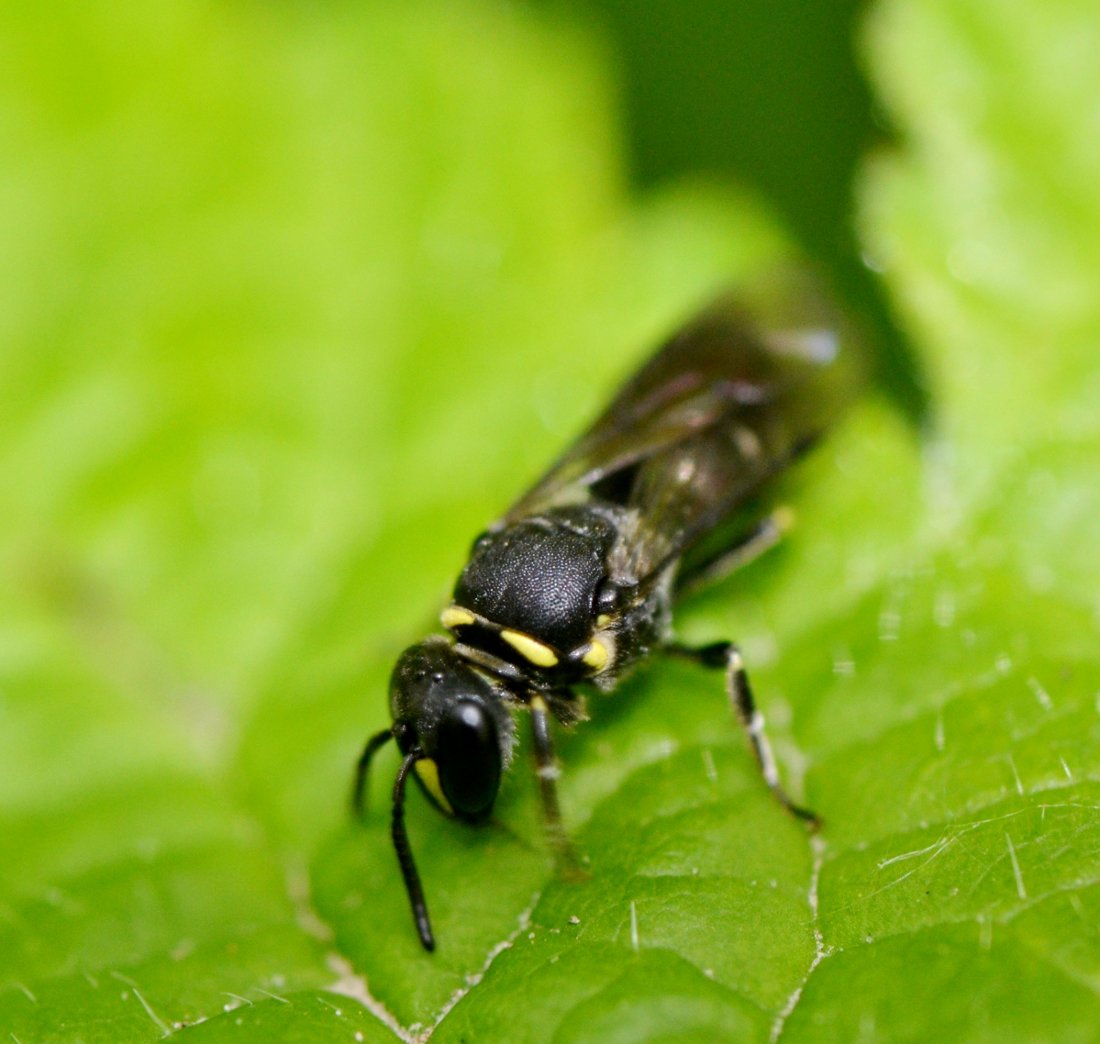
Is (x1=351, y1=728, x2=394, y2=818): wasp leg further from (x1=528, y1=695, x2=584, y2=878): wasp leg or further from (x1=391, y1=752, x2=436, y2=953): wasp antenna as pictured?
(x1=528, y1=695, x2=584, y2=878): wasp leg

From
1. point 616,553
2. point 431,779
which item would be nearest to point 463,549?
point 616,553

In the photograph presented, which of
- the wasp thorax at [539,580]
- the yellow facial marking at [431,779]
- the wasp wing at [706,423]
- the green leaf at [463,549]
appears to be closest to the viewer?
the green leaf at [463,549]

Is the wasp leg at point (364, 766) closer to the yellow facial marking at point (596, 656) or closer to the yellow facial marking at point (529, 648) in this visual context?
the yellow facial marking at point (529, 648)

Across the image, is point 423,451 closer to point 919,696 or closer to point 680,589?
point 680,589

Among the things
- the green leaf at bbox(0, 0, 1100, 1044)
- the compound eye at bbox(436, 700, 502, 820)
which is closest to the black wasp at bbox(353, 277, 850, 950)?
the compound eye at bbox(436, 700, 502, 820)

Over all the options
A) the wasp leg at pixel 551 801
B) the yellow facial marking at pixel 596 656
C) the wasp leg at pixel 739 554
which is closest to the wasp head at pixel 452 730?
the wasp leg at pixel 551 801

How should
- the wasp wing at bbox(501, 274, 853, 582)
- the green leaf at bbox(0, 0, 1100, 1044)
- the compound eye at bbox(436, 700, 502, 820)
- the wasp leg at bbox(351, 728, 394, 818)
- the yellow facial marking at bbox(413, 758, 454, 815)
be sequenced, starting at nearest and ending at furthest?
the green leaf at bbox(0, 0, 1100, 1044) → the compound eye at bbox(436, 700, 502, 820) → the yellow facial marking at bbox(413, 758, 454, 815) → the wasp leg at bbox(351, 728, 394, 818) → the wasp wing at bbox(501, 274, 853, 582)

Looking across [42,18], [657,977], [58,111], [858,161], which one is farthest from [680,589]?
[42,18]
